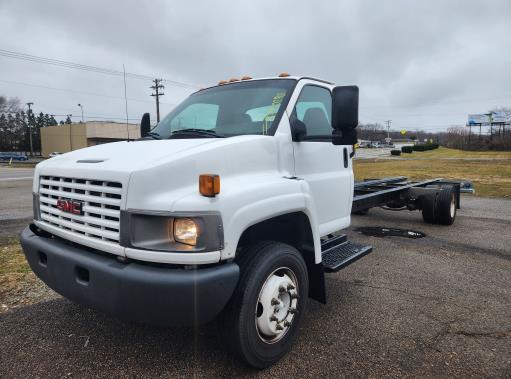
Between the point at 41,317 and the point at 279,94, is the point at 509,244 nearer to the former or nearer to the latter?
the point at 279,94

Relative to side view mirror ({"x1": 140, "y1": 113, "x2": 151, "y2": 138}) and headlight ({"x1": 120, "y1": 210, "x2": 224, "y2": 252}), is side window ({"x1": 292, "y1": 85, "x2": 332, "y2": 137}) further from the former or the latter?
side view mirror ({"x1": 140, "y1": 113, "x2": 151, "y2": 138})

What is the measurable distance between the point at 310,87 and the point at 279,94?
451mm

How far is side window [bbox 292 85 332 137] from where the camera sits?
352 cm

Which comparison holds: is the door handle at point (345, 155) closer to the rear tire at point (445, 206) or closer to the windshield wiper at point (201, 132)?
the windshield wiper at point (201, 132)

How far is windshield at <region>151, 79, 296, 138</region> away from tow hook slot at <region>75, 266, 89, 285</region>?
1.30 meters

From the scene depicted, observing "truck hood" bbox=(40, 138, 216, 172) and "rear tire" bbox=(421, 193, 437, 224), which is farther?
"rear tire" bbox=(421, 193, 437, 224)

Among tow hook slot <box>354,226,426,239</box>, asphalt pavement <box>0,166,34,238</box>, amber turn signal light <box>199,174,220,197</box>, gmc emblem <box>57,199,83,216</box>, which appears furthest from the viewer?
asphalt pavement <box>0,166,34,238</box>

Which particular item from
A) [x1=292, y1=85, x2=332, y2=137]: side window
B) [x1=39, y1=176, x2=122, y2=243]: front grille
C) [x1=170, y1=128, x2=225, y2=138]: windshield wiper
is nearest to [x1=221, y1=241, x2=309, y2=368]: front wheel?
[x1=39, y1=176, x2=122, y2=243]: front grille

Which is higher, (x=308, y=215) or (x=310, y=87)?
(x=310, y=87)

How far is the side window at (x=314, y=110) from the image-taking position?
3525 millimetres

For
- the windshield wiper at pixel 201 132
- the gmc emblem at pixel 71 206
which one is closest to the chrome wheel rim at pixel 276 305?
A: the windshield wiper at pixel 201 132

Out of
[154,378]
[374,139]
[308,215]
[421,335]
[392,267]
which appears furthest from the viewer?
[374,139]

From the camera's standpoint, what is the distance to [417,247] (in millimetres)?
6145

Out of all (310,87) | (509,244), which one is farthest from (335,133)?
(509,244)
